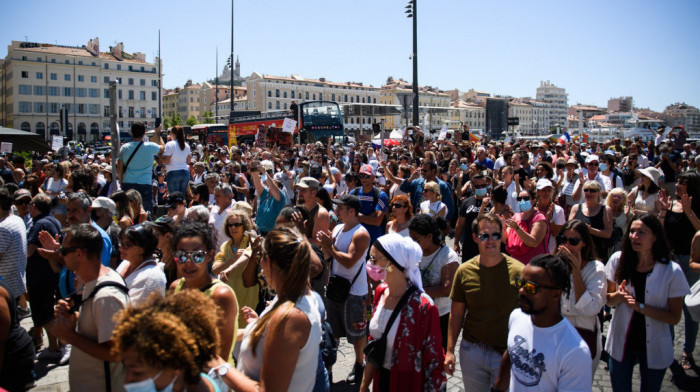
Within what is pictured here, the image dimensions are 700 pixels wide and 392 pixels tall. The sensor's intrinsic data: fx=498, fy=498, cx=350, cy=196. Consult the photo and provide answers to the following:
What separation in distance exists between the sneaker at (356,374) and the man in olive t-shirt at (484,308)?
4.41 ft

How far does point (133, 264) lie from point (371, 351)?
190 centimetres

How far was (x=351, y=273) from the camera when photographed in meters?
Result: 4.86

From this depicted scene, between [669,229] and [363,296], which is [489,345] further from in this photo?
[669,229]

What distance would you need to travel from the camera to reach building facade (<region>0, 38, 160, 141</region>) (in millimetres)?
94312

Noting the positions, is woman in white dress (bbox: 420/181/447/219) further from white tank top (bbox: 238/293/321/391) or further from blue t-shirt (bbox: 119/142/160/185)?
white tank top (bbox: 238/293/321/391)

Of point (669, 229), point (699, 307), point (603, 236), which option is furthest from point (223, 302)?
point (669, 229)

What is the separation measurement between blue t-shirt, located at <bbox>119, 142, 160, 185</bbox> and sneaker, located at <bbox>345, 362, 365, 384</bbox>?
16.2 feet

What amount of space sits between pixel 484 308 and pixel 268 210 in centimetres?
381

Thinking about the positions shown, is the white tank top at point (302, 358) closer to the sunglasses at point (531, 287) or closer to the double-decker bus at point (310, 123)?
the sunglasses at point (531, 287)

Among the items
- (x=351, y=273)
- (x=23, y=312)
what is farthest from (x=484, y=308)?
(x=23, y=312)

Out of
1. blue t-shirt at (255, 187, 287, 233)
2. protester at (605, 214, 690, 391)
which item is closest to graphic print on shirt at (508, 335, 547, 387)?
protester at (605, 214, 690, 391)

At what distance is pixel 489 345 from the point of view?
3.52 meters

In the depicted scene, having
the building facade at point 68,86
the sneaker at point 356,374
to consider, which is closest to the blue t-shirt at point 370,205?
the sneaker at point 356,374

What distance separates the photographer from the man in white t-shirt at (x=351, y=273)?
4.76 m
